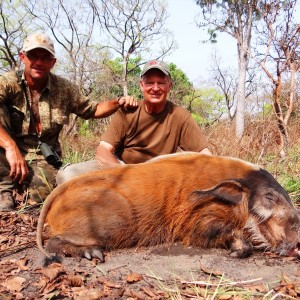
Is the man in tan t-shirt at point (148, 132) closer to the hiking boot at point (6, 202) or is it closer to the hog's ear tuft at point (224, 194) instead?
the hiking boot at point (6, 202)

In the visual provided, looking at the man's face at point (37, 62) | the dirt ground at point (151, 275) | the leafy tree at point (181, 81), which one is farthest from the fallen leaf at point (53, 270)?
the leafy tree at point (181, 81)

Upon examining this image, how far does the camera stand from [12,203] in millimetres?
4688

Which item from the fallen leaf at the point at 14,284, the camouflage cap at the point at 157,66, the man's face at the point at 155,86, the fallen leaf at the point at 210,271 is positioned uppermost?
the camouflage cap at the point at 157,66

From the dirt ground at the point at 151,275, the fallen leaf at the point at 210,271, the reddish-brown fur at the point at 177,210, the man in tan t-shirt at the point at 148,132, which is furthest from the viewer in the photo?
the man in tan t-shirt at the point at 148,132

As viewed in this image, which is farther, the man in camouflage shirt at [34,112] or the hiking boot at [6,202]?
the man in camouflage shirt at [34,112]

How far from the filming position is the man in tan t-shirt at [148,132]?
4.68 metres

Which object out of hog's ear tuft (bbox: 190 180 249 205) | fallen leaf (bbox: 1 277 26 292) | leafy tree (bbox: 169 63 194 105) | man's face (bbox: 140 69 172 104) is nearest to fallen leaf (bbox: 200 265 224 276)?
hog's ear tuft (bbox: 190 180 249 205)

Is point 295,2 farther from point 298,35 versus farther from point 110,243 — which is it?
point 110,243

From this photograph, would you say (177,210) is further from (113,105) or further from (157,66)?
(113,105)

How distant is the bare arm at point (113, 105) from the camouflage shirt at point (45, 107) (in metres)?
0.11

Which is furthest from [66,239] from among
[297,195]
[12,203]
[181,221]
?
[297,195]

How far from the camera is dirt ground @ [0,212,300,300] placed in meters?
2.56

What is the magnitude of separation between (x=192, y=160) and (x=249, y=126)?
4.99 metres

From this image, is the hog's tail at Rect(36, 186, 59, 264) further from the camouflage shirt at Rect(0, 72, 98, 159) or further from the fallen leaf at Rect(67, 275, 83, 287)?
the camouflage shirt at Rect(0, 72, 98, 159)
